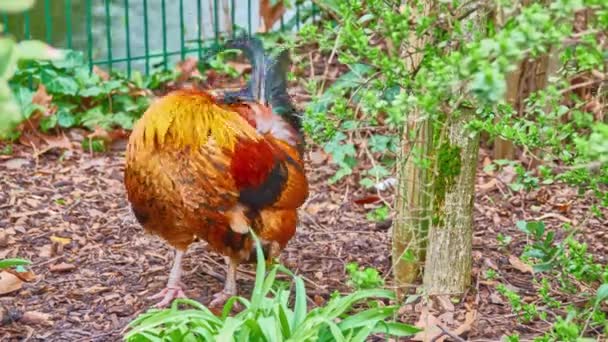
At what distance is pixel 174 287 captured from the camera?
4.78 metres

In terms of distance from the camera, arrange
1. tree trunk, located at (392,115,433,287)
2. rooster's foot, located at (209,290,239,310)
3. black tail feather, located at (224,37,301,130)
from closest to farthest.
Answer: tree trunk, located at (392,115,433,287) < rooster's foot, located at (209,290,239,310) < black tail feather, located at (224,37,301,130)

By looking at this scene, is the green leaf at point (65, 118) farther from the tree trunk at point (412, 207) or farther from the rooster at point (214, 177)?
the tree trunk at point (412, 207)

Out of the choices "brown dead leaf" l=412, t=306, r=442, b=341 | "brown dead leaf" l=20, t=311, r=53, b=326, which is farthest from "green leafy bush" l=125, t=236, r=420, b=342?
"brown dead leaf" l=20, t=311, r=53, b=326

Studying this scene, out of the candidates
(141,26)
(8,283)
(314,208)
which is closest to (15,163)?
(8,283)

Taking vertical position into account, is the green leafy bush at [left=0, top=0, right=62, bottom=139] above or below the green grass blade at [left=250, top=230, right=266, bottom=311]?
above

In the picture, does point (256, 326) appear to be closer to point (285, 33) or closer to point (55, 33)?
point (285, 33)

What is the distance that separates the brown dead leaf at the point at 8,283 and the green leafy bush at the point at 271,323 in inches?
38.8

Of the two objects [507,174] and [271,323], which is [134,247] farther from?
[507,174]

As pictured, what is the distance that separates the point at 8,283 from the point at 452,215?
2.09 m

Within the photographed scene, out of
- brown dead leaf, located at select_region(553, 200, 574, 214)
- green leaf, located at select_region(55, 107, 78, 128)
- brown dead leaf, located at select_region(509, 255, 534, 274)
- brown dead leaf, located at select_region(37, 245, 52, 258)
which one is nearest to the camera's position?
brown dead leaf, located at select_region(509, 255, 534, 274)

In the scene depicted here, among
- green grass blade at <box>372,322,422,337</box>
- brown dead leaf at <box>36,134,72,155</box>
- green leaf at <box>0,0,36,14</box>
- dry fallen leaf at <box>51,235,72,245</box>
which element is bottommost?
dry fallen leaf at <box>51,235,72,245</box>

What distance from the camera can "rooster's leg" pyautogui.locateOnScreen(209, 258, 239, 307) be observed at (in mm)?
4715

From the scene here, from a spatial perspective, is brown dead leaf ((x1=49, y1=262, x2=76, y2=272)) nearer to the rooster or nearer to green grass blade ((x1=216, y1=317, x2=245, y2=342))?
the rooster

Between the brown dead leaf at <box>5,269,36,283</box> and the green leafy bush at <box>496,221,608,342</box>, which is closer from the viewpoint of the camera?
the green leafy bush at <box>496,221,608,342</box>
